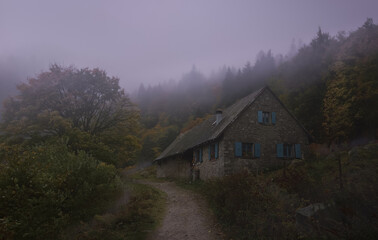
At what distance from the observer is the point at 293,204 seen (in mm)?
8828

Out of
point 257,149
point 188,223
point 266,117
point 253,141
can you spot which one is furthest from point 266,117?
point 188,223

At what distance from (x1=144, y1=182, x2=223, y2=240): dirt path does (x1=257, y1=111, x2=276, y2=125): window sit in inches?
323

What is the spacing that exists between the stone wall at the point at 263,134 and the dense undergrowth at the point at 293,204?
5.85 meters

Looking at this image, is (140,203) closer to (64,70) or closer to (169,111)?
(64,70)

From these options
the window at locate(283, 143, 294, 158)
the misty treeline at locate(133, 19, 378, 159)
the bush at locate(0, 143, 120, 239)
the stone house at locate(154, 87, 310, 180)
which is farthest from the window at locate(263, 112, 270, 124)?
the bush at locate(0, 143, 120, 239)

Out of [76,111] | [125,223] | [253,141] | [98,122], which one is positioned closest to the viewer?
[125,223]

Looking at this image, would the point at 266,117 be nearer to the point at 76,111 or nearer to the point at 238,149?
the point at 238,149

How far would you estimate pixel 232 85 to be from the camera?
50.2 meters

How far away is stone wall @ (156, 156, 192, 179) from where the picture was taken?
76.9 ft

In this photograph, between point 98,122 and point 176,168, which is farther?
point 176,168

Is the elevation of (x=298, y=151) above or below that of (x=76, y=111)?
below

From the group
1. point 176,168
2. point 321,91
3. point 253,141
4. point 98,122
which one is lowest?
point 176,168

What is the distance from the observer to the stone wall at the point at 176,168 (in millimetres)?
23453

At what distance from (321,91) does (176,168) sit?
1911 cm
